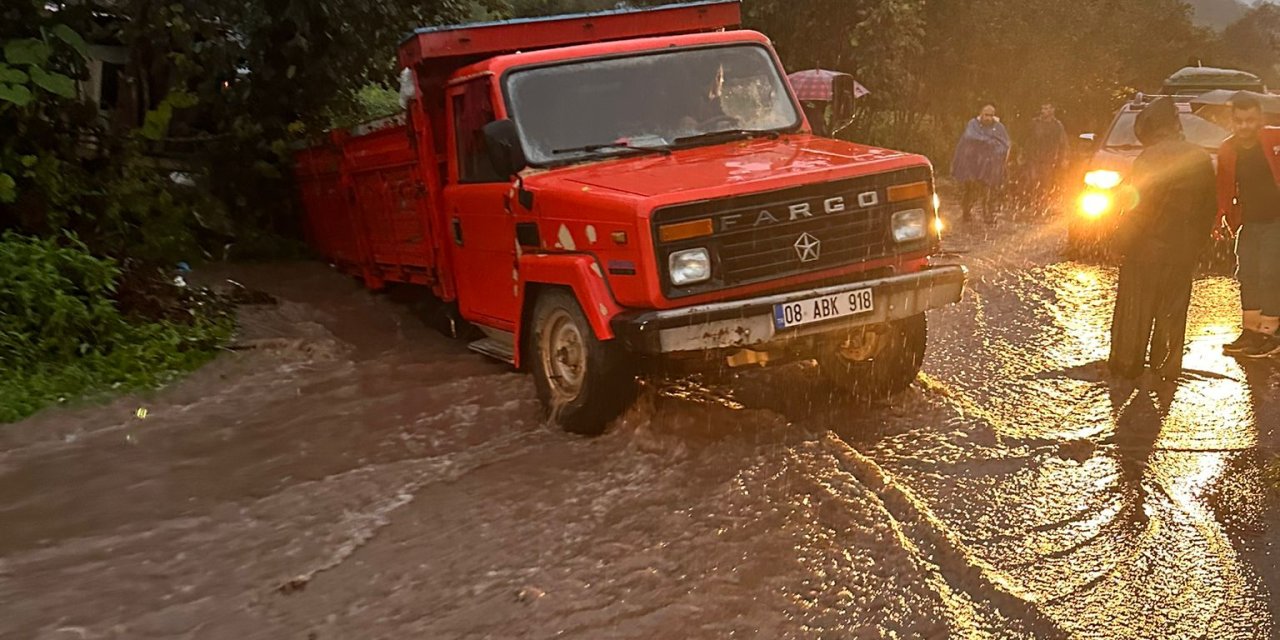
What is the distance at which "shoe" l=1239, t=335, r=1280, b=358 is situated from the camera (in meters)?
7.53

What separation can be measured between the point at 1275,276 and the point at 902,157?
331cm

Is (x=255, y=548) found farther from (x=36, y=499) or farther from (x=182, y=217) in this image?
(x=182, y=217)

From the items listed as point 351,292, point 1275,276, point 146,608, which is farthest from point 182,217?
point 1275,276

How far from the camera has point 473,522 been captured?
16.3 ft

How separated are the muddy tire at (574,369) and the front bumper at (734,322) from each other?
314mm

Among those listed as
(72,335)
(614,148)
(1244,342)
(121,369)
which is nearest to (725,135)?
(614,148)

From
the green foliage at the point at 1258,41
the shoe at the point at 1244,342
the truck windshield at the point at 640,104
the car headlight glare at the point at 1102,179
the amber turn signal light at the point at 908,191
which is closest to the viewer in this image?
the amber turn signal light at the point at 908,191

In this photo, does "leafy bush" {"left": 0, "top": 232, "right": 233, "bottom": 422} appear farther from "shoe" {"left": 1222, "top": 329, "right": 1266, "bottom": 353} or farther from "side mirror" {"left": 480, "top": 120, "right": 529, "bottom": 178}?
"shoe" {"left": 1222, "top": 329, "right": 1266, "bottom": 353}

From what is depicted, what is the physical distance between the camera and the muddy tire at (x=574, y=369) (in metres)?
5.76

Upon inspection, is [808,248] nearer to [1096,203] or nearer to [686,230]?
[686,230]

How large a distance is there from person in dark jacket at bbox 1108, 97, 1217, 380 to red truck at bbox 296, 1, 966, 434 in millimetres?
1517

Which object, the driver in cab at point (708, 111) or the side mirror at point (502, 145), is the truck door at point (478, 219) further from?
the driver in cab at point (708, 111)

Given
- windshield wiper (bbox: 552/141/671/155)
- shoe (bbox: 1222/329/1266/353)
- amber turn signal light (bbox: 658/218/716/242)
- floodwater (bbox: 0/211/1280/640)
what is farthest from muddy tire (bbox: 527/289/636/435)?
shoe (bbox: 1222/329/1266/353)

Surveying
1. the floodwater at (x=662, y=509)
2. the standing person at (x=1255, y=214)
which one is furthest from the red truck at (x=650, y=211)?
the standing person at (x=1255, y=214)
